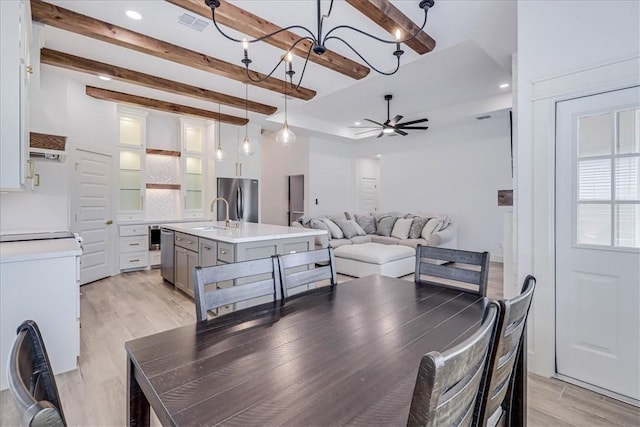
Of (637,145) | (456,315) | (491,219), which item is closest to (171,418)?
(456,315)

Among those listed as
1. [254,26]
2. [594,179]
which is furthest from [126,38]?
[594,179]

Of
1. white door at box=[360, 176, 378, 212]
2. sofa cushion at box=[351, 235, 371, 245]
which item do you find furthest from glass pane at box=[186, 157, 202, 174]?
white door at box=[360, 176, 378, 212]

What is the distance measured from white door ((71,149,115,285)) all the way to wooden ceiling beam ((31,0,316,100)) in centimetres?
219

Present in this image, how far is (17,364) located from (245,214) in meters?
6.01

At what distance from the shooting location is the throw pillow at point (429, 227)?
6.02 m

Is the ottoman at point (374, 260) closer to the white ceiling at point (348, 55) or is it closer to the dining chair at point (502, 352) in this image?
the white ceiling at point (348, 55)

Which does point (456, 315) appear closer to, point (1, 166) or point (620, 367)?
point (620, 367)

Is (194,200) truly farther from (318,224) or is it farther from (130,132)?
(318,224)

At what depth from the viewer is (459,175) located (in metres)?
6.79

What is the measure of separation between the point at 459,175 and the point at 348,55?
416 centimetres

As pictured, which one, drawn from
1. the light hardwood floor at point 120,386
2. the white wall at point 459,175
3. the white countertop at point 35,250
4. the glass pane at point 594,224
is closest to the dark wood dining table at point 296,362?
the light hardwood floor at point 120,386

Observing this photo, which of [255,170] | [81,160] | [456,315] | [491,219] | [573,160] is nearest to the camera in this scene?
[456,315]

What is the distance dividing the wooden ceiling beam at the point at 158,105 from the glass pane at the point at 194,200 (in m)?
1.52

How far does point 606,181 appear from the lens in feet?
6.64
